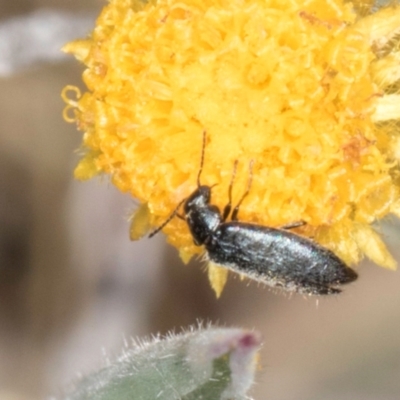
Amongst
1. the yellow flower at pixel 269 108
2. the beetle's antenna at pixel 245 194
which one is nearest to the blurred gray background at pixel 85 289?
the yellow flower at pixel 269 108

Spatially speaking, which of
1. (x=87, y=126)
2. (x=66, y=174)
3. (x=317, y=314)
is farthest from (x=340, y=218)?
(x=66, y=174)

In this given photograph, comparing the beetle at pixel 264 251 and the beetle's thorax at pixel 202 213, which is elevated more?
the beetle's thorax at pixel 202 213

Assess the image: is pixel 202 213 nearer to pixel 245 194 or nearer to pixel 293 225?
pixel 245 194

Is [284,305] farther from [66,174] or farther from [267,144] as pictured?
[267,144]

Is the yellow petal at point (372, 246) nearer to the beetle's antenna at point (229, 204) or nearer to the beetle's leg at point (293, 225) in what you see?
the beetle's leg at point (293, 225)

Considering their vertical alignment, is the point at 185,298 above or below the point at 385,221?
below
